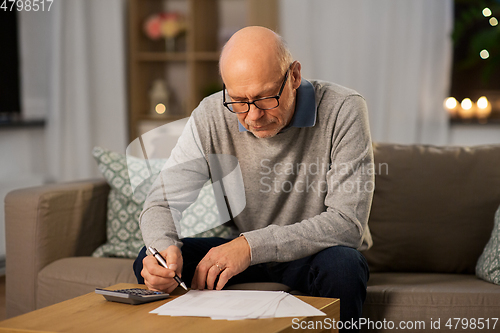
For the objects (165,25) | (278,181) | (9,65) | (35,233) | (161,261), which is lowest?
(35,233)

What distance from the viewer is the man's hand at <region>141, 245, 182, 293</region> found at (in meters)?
1.03

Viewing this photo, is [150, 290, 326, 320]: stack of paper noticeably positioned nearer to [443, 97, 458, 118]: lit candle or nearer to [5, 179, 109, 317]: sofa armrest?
[5, 179, 109, 317]: sofa armrest

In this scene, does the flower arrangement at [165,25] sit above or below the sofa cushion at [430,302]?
above

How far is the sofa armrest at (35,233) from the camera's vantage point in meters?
1.65

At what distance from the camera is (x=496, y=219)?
1.52m

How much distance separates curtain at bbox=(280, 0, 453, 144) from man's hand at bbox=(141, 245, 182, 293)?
6.08 ft

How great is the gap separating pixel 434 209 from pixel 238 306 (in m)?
0.95

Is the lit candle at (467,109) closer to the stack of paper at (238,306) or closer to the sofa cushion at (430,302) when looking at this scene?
the sofa cushion at (430,302)

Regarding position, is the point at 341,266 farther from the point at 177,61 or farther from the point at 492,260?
the point at 177,61

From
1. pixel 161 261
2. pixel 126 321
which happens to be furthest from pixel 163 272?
pixel 126 321

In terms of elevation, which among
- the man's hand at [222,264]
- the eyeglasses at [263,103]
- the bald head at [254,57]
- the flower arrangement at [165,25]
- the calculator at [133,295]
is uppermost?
the flower arrangement at [165,25]

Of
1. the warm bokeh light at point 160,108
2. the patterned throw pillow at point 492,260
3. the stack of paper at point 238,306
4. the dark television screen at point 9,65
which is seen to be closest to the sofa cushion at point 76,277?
the stack of paper at point 238,306

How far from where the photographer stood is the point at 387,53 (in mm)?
2760

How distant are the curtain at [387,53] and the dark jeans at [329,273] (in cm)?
164
